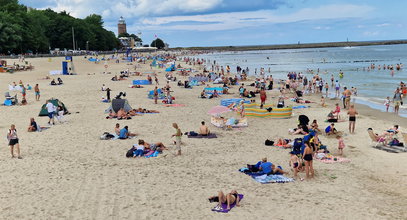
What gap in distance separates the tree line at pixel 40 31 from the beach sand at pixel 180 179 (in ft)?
167

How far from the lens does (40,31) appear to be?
74.9m

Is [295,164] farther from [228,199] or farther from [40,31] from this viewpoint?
[40,31]

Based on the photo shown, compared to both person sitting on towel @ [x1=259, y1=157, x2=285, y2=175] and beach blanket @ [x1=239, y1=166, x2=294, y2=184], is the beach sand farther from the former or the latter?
person sitting on towel @ [x1=259, y1=157, x2=285, y2=175]

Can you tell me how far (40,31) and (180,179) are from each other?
247 ft

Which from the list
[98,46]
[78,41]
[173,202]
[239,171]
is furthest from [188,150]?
[98,46]

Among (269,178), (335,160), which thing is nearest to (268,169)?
(269,178)

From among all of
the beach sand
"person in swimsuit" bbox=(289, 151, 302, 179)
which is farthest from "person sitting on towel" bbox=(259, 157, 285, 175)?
the beach sand

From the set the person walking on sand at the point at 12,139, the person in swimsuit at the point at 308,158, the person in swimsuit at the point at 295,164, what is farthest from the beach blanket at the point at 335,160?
the person walking on sand at the point at 12,139

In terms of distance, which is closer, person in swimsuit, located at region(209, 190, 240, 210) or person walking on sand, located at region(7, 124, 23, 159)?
person in swimsuit, located at region(209, 190, 240, 210)

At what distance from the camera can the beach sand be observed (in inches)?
286

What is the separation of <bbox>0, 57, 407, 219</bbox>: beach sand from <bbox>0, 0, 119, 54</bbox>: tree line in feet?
167

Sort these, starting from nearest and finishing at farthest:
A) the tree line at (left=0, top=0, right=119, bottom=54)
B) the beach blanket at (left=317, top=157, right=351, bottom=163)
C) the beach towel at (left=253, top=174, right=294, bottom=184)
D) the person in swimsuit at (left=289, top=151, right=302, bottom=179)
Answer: the beach towel at (left=253, top=174, right=294, bottom=184), the person in swimsuit at (left=289, top=151, right=302, bottom=179), the beach blanket at (left=317, top=157, right=351, bottom=163), the tree line at (left=0, top=0, right=119, bottom=54)

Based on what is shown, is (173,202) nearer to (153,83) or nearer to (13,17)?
(153,83)

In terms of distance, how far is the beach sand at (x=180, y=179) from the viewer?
727 cm
